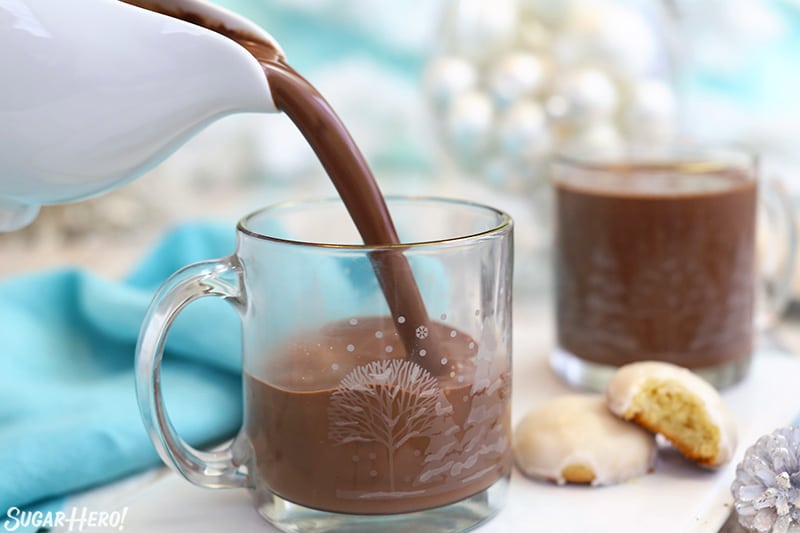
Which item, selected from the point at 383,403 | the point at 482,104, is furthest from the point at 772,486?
the point at 482,104

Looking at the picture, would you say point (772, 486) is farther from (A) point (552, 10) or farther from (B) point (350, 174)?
(A) point (552, 10)

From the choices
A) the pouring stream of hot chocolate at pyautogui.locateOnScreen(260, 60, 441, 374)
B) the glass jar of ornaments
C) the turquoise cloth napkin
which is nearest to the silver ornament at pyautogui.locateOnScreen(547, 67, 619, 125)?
the glass jar of ornaments

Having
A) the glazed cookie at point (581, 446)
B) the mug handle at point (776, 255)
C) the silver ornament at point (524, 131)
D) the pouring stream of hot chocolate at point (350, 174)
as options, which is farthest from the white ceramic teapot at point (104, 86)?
the mug handle at point (776, 255)

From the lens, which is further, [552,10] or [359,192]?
[552,10]

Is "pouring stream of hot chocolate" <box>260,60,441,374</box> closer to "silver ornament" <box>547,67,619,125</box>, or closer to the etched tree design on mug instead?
the etched tree design on mug

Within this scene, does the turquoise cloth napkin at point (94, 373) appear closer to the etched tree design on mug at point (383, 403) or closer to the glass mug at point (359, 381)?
the glass mug at point (359, 381)

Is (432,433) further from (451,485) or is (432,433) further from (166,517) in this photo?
(166,517)

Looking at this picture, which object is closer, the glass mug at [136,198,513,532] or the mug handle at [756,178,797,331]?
the glass mug at [136,198,513,532]
